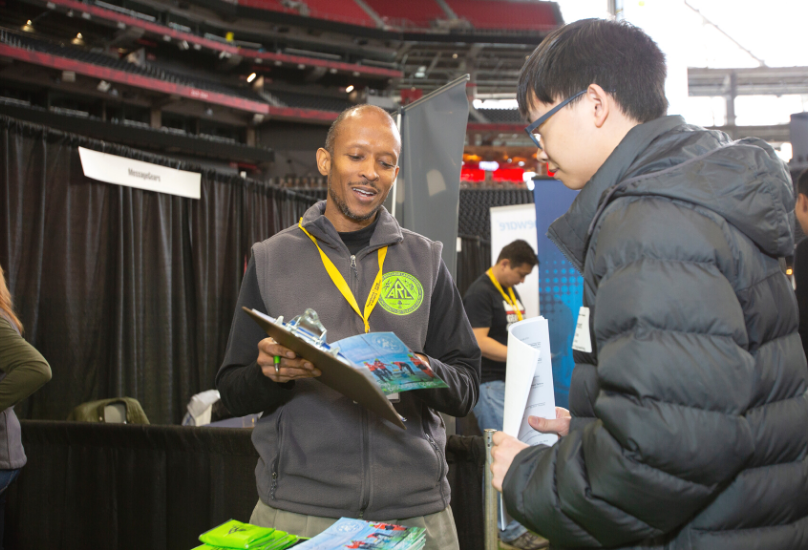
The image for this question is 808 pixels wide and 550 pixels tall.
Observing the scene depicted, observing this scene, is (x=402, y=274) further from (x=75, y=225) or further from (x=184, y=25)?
(x=184, y=25)

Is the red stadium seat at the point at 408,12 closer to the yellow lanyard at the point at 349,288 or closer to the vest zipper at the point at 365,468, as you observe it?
the yellow lanyard at the point at 349,288

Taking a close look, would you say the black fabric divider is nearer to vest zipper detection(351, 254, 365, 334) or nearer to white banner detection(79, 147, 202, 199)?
vest zipper detection(351, 254, 365, 334)

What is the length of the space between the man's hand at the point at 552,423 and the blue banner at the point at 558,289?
187cm

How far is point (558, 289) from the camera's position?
2.93m

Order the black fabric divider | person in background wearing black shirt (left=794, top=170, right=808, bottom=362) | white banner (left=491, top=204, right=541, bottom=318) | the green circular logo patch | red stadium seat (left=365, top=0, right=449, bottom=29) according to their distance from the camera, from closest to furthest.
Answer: the green circular logo patch, person in background wearing black shirt (left=794, top=170, right=808, bottom=362), the black fabric divider, white banner (left=491, top=204, right=541, bottom=318), red stadium seat (left=365, top=0, right=449, bottom=29)

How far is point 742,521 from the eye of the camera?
2.44ft

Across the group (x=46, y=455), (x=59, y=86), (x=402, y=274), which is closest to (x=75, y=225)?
(x=46, y=455)

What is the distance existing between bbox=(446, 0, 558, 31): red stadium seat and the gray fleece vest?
30697 mm

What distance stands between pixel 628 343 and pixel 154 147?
741 inches

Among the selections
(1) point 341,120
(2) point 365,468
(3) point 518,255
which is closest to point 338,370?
(2) point 365,468

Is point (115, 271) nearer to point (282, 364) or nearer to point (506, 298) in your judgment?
point (506, 298)

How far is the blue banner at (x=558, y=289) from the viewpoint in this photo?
2.91 meters

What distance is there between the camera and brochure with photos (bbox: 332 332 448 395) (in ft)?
3.30

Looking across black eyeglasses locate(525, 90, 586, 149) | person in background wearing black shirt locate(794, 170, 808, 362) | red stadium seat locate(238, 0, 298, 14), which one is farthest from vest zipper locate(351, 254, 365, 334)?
red stadium seat locate(238, 0, 298, 14)
